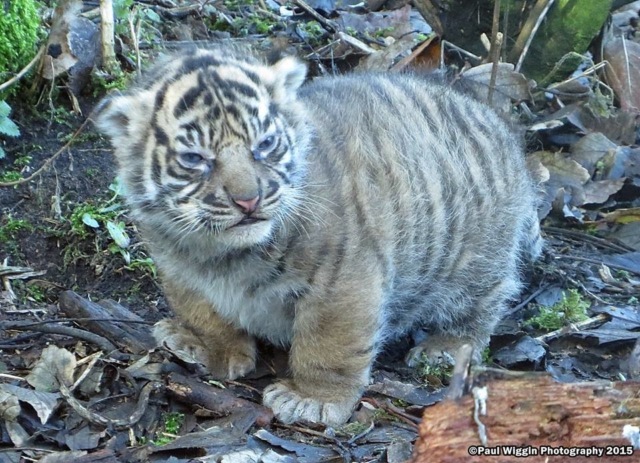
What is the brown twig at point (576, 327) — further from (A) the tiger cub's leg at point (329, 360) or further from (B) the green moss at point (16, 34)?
(B) the green moss at point (16, 34)

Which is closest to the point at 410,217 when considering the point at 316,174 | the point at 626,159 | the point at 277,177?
the point at 316,174

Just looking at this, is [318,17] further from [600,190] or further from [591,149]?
[600,190]

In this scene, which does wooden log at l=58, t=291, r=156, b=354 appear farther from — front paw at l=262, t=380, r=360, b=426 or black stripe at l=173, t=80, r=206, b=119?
black stripe at l=173, t=80, r=206, b=119

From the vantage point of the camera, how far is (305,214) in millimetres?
4367

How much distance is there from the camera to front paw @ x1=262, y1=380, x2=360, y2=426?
4414 mm

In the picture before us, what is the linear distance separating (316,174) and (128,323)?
1.33 metres

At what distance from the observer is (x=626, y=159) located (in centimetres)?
718

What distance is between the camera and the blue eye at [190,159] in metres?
4.11

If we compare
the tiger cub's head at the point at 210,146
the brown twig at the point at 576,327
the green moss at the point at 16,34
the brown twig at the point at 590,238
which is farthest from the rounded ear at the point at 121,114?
the brown twig at the point at 590,238

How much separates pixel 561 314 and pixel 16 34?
12.4 feet

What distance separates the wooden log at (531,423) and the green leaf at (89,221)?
341 cm

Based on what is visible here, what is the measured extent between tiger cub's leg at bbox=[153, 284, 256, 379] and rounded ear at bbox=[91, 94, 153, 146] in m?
0.83

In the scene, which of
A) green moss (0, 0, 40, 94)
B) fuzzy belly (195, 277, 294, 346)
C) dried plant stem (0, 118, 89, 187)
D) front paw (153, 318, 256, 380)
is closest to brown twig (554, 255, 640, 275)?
fuzzy belly (195, 277, 294, 346)

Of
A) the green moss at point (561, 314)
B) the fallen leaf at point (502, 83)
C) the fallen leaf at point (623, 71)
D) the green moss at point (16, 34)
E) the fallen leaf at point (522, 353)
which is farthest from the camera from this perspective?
the fallen leaf at point (623, 71)
